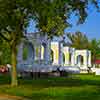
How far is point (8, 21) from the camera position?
31.3 m

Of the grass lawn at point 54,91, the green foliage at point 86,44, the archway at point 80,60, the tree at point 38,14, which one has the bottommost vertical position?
the grass lawn at point 54,91

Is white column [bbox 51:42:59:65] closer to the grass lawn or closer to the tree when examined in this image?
the grass lawn

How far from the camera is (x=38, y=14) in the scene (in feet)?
101

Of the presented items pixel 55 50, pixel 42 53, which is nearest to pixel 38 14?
pixel 42 53

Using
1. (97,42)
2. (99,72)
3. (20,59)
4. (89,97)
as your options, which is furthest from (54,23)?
(97,42)

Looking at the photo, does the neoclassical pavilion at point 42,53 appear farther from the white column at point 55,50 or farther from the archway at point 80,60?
the archway at point 80,60

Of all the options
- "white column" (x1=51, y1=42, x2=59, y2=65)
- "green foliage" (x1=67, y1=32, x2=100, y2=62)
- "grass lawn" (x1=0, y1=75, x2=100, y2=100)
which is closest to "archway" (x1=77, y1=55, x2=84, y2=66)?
"white column" (x1=51, y1=42, x2=59, y2=65)

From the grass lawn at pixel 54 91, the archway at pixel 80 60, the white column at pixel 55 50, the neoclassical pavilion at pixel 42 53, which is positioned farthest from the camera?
the archway at pixel 80 60

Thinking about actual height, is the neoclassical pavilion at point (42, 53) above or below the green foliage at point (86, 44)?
below

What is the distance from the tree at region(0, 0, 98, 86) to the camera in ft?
95.1

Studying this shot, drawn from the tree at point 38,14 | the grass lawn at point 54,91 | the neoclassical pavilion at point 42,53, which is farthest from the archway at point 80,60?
the tree at point 38,14

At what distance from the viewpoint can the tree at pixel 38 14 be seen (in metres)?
29.0

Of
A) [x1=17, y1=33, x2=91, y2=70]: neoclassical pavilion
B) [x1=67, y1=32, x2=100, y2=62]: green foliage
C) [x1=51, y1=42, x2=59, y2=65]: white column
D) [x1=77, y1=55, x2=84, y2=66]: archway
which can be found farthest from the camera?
[x1=67, y1=32, x2=100, y2=62]: green foliage

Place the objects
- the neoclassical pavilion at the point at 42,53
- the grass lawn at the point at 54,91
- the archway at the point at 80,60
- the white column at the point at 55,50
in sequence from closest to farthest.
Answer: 1. the grass lawn at the point at 54,91
2. the neoclassical pavilion at the point at 42,53
3. the white column at the point at 55,50
4. the archway at the point at 80,60
